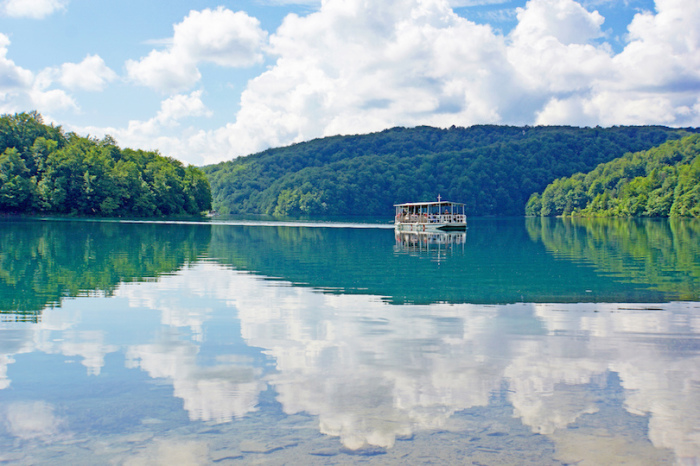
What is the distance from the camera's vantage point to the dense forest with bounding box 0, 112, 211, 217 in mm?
104781

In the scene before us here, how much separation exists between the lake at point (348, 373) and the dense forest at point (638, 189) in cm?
12695

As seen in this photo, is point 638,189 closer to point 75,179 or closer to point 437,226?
point 437,226

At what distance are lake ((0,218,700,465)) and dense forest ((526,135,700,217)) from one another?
12695cm

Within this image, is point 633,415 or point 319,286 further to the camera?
point 319,286

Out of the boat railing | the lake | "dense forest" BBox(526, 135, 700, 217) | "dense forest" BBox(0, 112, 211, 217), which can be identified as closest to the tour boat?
the boat railing

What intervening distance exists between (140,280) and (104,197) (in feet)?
322

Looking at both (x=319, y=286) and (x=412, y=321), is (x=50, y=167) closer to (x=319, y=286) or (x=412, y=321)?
(x=319, y=286)

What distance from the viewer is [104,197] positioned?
113062mm

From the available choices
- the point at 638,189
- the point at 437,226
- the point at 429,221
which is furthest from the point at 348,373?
the point at 638,189

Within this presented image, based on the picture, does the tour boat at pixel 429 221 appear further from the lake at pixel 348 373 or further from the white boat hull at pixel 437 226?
the lake at pixel 348 373

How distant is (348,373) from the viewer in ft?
33.0

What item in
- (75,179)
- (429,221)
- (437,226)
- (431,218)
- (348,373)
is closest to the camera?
(348,373)

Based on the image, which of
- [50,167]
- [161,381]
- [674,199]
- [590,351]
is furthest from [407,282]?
[674,199]

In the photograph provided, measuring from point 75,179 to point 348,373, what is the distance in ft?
370
